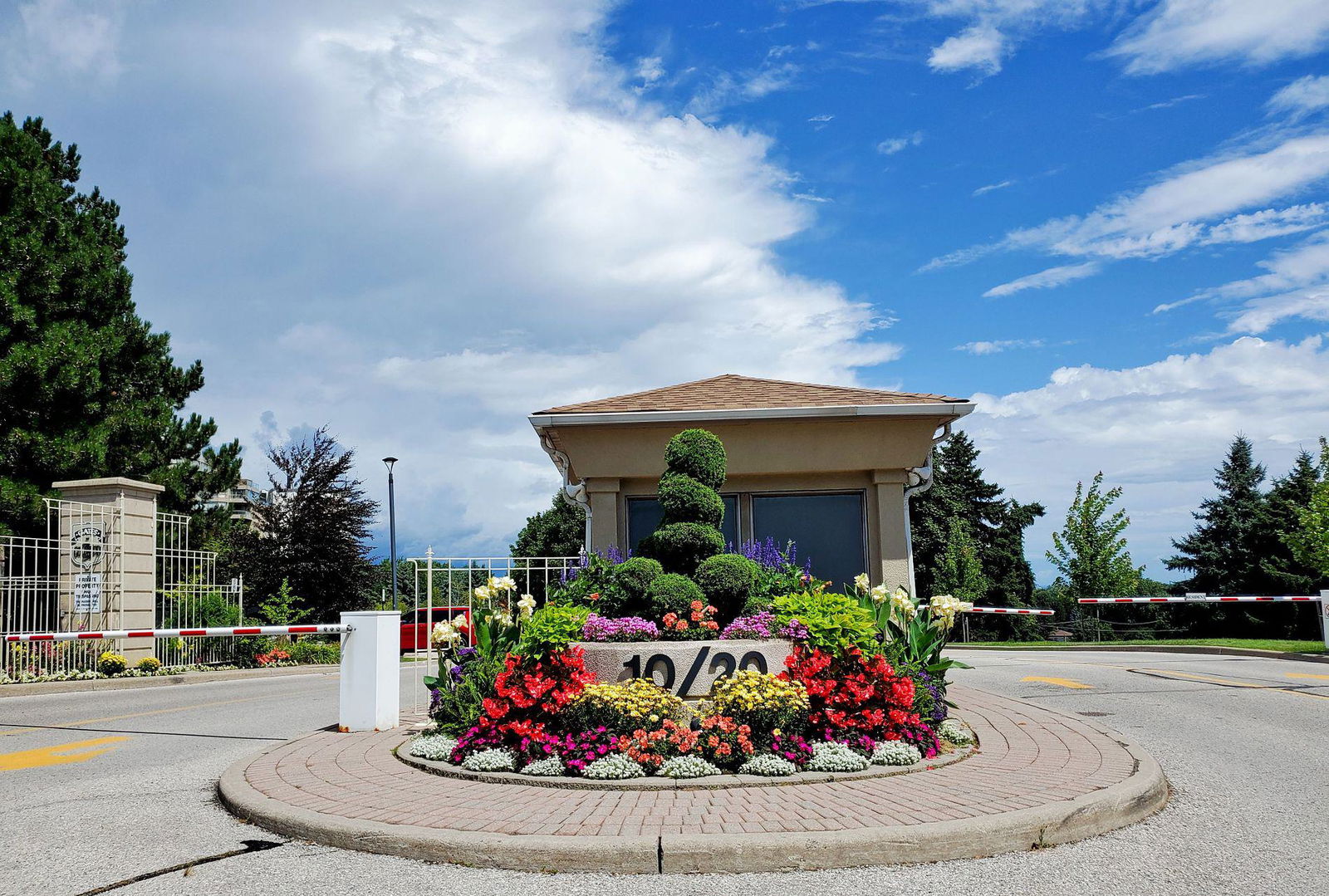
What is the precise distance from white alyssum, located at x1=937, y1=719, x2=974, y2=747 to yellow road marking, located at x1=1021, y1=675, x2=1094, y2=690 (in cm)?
569

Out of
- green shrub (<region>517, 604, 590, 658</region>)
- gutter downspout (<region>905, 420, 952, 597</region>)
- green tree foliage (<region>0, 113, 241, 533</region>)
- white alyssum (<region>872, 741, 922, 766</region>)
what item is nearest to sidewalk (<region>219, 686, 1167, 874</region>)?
white alyssum (<region>872, 741, 922, 766</region>)

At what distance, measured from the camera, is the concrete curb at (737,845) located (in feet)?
15.8

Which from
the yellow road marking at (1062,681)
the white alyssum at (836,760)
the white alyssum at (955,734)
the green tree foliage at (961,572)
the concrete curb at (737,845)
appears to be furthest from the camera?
the green tree foliage at (961,572)

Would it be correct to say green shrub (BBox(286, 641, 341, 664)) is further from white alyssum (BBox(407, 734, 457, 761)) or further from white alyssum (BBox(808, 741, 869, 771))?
white alyssum (BBox(808, 741, 869, 771))

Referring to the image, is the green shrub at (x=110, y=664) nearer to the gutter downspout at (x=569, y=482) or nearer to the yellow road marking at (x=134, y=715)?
the yellow road marking at (x=134, y=715)

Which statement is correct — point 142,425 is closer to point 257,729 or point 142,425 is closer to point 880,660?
point 257,729

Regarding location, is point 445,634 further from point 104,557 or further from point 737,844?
point 104,557

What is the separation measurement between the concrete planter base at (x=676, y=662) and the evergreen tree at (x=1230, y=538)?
1592 inches

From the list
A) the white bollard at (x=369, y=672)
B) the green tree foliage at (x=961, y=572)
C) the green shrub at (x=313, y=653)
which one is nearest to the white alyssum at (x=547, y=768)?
the white bollard at (x=369, y=672)

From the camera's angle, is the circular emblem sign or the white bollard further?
the circular emblem sign

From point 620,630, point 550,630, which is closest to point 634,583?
point 620,630

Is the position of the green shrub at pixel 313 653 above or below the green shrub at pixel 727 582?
below

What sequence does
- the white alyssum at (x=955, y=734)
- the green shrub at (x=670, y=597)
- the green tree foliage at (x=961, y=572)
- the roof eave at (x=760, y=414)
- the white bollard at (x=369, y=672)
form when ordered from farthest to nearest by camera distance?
the green tree foliage at (x=961, y=572) → the roof eave at (x=760, y=414) → the white bollard at (x=369, y=672) → the green shrub at (x=670, y=597) → the white alyssum at (x=955, y=734)

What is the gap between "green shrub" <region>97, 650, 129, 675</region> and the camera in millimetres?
17844
